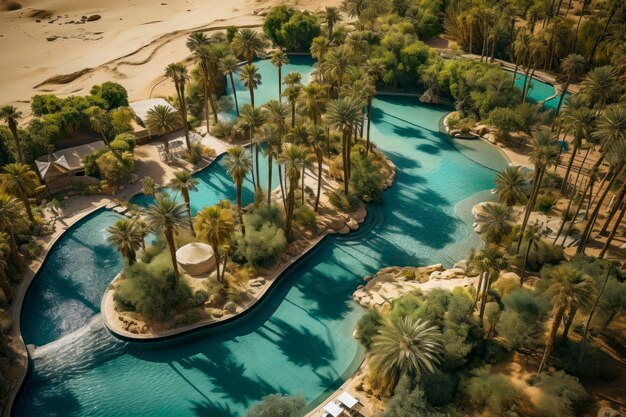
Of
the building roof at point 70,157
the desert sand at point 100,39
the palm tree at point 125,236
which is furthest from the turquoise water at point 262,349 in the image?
the desert sand at point 100,39

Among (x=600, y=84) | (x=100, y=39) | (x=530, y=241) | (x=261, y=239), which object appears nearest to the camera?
(x=530, y=241)

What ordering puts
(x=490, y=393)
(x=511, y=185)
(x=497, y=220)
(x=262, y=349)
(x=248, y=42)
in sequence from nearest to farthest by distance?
(x=490, y=393) → (x=262, y=349) → (x=497, y=220) → (x=511, y=185) → (x=248, y=42)

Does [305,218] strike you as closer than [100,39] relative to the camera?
Yes

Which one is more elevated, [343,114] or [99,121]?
[343,114]

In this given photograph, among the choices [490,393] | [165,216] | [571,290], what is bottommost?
[490,393]

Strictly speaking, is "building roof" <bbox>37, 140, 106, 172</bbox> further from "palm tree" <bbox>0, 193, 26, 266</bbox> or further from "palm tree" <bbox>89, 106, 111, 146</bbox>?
"palm tree" <bbox>0, 193, 26, 266</bbox>

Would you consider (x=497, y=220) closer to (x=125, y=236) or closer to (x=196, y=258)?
(x=196, y=258)

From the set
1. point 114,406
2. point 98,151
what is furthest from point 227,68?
point 114,406

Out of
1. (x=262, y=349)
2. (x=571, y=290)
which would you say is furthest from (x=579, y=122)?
(x=262, y=349)
